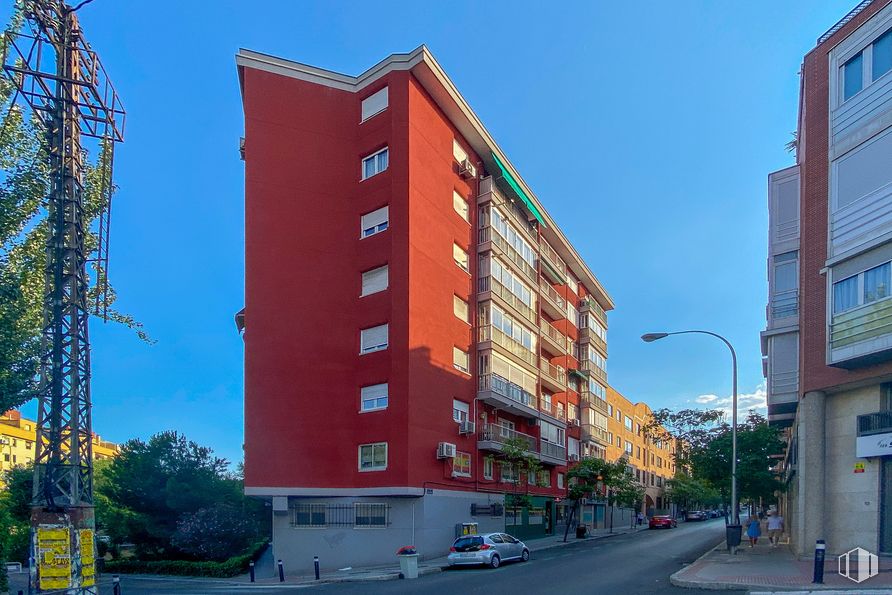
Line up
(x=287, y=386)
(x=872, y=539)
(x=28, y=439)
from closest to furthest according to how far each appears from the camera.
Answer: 1. (x=872, y=539)
2. (x=287, y=386)
3. (x=28, y=439)

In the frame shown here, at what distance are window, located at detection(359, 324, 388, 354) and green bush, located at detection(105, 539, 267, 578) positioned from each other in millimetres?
9957

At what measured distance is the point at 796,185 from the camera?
25984mm

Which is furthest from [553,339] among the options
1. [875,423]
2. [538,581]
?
[538,581]

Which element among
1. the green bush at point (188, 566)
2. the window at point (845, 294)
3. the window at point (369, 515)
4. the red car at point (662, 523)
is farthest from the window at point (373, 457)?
the red car at point (662, 523)

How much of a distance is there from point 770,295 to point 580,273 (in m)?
31.5

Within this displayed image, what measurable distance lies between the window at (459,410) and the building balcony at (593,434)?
21835 millimetres

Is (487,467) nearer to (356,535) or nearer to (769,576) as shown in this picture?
(356,535)

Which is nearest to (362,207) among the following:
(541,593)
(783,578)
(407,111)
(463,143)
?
(407,111)

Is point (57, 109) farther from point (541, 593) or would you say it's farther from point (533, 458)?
point (533, 458)

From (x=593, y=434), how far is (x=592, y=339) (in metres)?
7.75

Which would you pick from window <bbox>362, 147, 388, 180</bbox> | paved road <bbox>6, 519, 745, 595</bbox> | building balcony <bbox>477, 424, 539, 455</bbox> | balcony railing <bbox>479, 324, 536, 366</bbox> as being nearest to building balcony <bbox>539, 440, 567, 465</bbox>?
building balcony <bbox>477, 424, 539, 455</bbox>

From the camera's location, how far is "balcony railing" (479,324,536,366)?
1446 inches

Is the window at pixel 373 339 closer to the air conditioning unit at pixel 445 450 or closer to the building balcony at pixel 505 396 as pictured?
the air conditioning unit at pixel 445 450

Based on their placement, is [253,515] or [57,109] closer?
[57,109]
